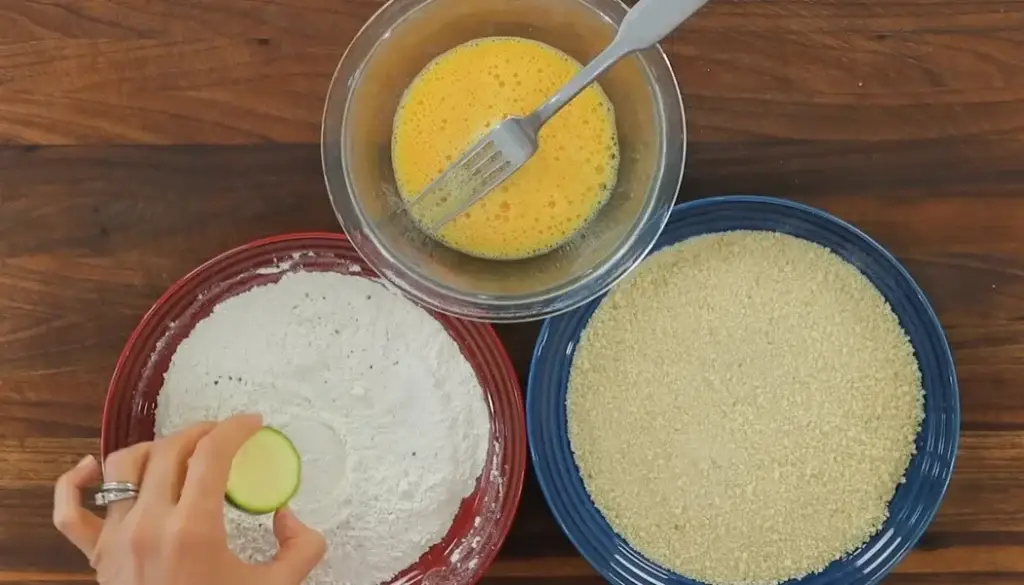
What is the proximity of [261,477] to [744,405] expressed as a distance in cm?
53

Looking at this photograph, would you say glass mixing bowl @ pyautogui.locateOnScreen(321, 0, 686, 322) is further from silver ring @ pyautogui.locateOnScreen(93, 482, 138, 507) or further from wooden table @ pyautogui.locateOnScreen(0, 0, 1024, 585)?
silver ring @ pyautogui.locateOnScreen(93, 482, 138, 507)

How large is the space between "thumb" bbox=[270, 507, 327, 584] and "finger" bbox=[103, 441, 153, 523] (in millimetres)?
139

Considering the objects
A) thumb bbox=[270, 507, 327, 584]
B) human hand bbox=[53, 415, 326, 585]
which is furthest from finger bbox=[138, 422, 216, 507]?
thumb bbox=[270, 507, 327, 584]

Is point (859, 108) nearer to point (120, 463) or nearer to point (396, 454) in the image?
point (396, 454)

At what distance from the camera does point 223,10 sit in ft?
3.69

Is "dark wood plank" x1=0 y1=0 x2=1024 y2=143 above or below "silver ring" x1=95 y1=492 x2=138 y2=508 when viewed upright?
above

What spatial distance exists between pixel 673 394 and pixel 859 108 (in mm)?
388

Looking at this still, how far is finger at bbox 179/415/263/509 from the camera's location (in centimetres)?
86

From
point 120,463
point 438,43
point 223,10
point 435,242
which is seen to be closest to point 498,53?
point 438,43

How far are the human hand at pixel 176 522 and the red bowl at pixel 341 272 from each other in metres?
0.15

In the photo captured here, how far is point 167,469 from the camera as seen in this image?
35.0 inches

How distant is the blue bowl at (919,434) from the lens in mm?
1089

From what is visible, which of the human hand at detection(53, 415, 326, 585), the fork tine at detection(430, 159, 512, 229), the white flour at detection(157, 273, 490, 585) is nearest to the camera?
the human hand at detection(53, 415, 326, 585)

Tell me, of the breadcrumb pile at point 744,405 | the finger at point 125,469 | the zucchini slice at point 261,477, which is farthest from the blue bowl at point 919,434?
the finger at point 125,469
